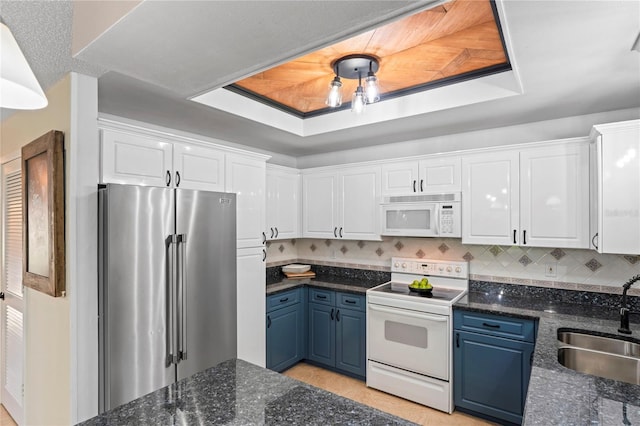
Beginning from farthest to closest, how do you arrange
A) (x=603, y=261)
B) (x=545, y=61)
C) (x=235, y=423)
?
1. (x=603, y=261)
2. (x=545, y=61)
3. (x=235, y=423)

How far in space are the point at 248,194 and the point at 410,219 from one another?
1.56m

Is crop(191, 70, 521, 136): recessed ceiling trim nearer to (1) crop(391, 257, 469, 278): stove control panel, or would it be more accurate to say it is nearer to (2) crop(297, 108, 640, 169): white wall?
(2) crop(297, 108, 640, 169): white wall

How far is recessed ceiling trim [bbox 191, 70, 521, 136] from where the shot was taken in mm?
2513

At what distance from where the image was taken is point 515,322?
105 inches

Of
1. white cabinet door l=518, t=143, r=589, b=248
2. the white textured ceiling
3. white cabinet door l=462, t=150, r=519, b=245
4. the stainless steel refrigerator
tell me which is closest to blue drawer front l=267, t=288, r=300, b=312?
the stainless steel refrigerator

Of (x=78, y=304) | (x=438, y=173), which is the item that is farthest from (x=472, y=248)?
(x=78, y=304)

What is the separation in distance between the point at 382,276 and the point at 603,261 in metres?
1.95

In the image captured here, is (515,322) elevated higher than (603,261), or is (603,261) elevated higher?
(603,261)

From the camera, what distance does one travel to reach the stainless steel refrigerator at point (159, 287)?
2.04 m

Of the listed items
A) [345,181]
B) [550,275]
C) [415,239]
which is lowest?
[550,275]

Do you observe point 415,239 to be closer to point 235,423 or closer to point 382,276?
point 382,276

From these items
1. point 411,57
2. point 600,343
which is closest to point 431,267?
point 600,343

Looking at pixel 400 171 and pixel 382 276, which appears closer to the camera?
pixel 400 171

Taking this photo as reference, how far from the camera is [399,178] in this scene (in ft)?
11.6
